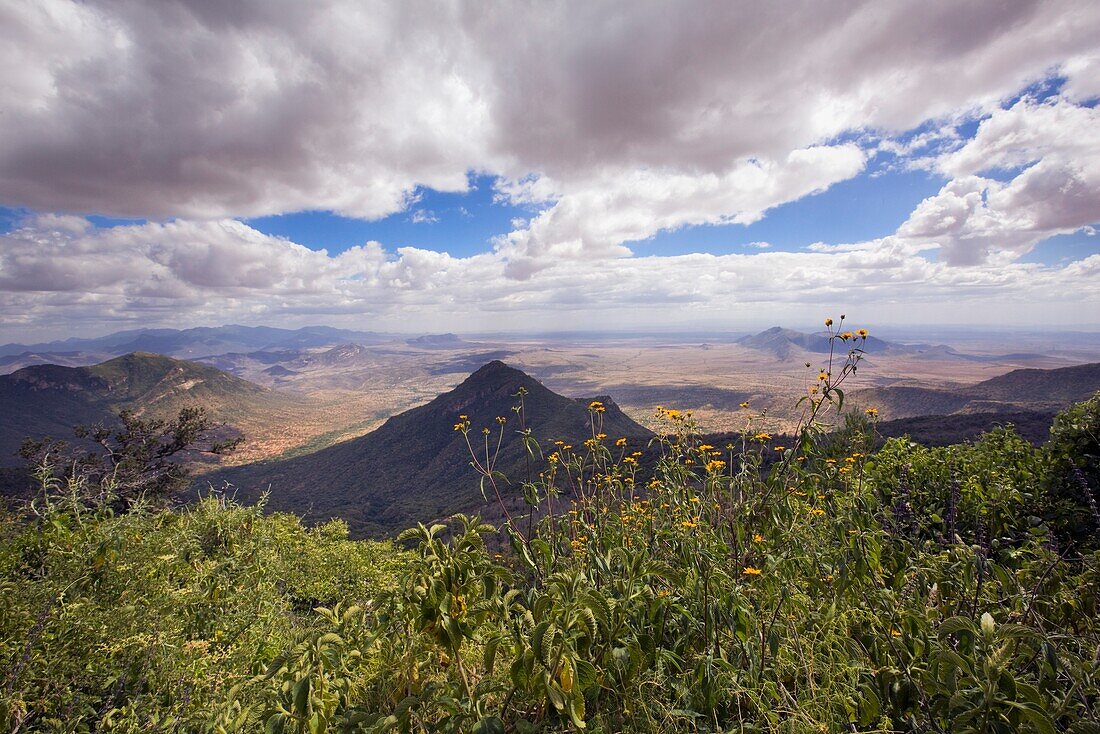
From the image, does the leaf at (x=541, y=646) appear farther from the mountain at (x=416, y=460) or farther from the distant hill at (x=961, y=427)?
the mountain at (x=416, y=460)

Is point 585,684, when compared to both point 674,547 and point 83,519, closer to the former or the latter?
point 674,547

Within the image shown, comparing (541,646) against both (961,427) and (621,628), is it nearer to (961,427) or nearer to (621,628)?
(621,628)

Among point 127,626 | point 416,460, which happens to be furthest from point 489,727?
point 416,460

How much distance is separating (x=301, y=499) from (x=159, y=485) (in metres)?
79.8

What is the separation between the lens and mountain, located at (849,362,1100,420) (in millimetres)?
102562

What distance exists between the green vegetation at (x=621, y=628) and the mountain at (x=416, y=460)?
212ft

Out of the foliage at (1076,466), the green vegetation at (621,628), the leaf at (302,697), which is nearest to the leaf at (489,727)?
the green vegetation at (621,628)

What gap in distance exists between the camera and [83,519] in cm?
506

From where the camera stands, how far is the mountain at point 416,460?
80.2m

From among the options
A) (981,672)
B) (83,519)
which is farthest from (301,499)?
(981,672)

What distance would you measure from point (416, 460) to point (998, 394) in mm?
155553

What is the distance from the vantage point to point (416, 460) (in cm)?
10681

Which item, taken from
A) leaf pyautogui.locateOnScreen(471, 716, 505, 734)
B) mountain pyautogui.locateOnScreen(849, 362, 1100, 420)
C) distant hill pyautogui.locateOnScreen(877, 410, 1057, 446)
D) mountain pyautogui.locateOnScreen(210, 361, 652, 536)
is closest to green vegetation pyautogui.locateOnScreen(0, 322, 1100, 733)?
leaf pyautogui.locateOnScreen(471, 716, 505, 734)

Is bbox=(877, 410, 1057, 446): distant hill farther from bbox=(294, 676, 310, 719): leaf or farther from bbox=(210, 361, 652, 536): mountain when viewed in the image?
bbox=(294, 676, 310, 719): leaf
